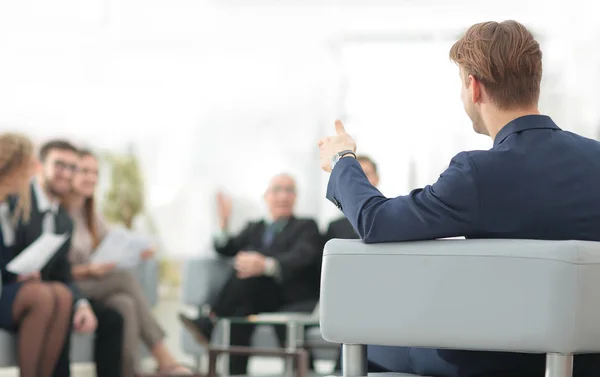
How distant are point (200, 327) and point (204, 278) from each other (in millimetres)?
441

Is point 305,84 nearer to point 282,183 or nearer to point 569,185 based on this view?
point 282,183

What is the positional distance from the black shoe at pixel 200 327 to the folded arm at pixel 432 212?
400 centimetres

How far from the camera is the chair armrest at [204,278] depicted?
620cm

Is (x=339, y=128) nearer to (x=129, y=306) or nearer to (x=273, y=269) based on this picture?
(x=129, y=306)

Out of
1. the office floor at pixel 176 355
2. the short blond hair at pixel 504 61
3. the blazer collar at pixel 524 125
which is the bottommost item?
the office floor at pixel 176 355

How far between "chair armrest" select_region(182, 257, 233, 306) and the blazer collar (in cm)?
437

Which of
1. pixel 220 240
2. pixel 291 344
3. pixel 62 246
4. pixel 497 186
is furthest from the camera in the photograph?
pixel 220 240

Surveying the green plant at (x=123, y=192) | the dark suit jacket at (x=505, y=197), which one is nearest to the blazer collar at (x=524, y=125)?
the dark suit jacket at (x=505, y=197)

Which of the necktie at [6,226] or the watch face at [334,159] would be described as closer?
the watch face at [334,159]

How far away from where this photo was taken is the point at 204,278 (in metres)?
6.25

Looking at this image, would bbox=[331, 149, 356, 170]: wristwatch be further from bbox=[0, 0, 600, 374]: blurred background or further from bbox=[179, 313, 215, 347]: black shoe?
bbox=[0, 0, 600, 374]: blurred background

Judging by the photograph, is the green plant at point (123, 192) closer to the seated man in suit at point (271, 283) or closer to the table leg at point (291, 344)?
the seated man in suit at point (271, 283)

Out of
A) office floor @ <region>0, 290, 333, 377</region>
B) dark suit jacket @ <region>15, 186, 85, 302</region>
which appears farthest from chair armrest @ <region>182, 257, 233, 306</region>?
dark suit jacket @ <region>15, 186, 85, 302</region>

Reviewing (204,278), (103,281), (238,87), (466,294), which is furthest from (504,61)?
(238,87)
